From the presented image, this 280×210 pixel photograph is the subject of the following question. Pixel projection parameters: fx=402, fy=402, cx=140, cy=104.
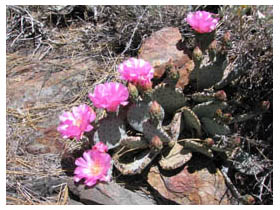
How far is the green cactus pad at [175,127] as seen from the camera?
1955 mm

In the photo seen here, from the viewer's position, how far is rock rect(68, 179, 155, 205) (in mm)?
1878

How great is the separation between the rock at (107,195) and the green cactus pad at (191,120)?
430 millimetres

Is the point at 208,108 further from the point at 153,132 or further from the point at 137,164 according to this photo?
the point at 137,164

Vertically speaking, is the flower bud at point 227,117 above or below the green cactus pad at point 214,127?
above

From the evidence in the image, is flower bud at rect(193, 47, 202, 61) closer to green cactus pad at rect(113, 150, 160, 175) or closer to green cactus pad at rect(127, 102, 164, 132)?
green cactus pad at rect(127, 102, 164, 132)

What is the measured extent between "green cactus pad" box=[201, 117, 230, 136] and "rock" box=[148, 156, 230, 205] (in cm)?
18

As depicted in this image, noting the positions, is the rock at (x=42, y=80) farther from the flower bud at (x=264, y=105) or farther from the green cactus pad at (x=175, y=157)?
the flower bud at (x=264, y=105)

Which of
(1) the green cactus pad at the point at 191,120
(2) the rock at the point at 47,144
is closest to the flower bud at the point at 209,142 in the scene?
(1) the green cactus pad at the point at 191,120

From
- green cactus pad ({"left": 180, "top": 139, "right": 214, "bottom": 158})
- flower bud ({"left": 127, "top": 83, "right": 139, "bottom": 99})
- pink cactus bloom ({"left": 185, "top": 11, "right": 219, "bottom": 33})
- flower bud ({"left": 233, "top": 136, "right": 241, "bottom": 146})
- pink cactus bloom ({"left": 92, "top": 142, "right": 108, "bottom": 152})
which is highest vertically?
pink cactus bloom ({"left": 185, "top": 11, "right": 219, "bottom": 33})

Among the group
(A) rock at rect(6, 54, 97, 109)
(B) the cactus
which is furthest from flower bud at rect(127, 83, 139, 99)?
(A) rock at rect(6, 54, 97, 109)

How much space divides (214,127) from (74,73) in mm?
1066

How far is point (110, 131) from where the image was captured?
1975 mm

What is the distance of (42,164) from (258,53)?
1.28 meters
